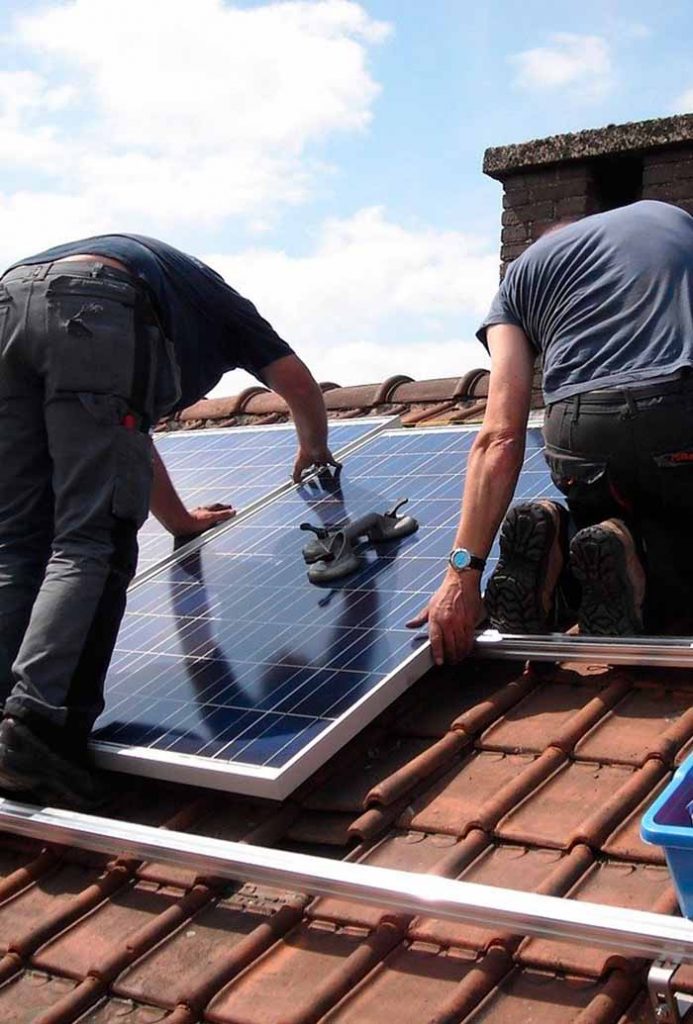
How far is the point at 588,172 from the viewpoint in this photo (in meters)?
7.19

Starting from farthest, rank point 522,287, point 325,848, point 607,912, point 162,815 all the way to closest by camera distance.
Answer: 1. point 522,287
2. point 162,815
3. point 325,848
4. point 607,912

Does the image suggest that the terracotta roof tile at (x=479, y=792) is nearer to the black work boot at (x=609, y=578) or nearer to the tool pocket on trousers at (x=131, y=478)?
the black work boot at (x=609, y=578)

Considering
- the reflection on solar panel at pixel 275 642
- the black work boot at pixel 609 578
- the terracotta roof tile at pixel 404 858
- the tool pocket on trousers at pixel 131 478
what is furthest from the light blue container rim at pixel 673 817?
the tool pocket on trousers at pixel 131 478

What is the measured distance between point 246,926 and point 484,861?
1.79 ft

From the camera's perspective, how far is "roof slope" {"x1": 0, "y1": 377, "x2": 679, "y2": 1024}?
8.06 ft

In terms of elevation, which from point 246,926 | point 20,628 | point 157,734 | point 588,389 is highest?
point 588,389

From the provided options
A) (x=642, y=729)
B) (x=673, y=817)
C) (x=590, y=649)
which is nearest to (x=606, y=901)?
(x=673, y=817)

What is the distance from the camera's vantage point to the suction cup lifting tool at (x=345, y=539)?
4.06 m

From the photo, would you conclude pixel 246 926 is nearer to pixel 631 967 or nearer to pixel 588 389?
pixel 631 967

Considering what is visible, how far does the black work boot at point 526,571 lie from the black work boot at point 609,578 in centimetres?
11

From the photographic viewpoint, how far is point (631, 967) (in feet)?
7.53

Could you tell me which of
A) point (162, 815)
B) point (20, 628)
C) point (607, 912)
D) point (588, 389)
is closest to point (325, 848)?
point (162, 815)

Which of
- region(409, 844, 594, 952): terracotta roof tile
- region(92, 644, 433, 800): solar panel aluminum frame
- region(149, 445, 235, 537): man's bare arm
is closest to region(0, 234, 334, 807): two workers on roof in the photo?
region(92, 644, 433, 800): solar panel aluminum frame

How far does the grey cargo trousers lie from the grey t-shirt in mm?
1209
